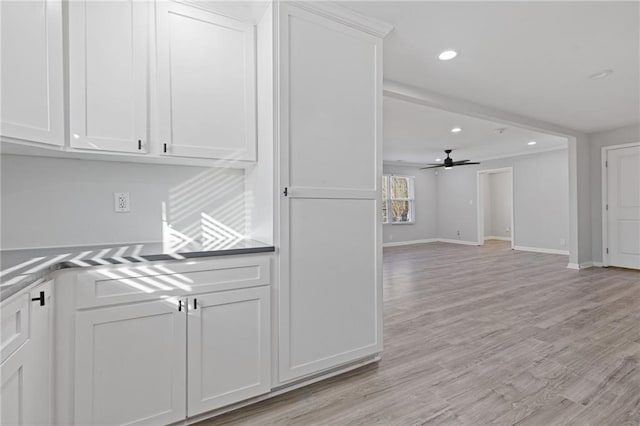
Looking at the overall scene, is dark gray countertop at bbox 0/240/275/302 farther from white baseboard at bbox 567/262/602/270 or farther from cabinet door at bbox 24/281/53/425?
white baseboard at bbox 567/262/602/270

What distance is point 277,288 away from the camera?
1866 mm

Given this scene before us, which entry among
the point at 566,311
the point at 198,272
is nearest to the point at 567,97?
the point at 566,311

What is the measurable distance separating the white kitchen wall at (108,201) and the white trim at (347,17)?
45.4 inches

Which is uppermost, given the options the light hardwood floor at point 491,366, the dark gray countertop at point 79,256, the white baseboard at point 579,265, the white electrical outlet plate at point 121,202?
the white electrical outlet plate at point 121,202

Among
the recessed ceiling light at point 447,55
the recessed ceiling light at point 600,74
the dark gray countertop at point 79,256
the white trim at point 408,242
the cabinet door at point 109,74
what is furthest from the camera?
the white trim at point 408,242

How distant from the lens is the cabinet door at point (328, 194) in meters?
1.91

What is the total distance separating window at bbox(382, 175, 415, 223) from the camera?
940 centimetres

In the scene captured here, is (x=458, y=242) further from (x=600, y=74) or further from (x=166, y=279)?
(x=166, y=279)

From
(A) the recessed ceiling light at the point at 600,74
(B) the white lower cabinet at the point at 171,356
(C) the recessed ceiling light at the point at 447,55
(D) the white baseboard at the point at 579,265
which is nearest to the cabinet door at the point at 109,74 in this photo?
(B) the white lower cabinet at the point at 171,356

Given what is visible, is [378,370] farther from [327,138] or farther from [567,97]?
[567,97]

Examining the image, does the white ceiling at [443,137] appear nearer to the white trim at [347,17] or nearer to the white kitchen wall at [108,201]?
the white trim at [347,17]

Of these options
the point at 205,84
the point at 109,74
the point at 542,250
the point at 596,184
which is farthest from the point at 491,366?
the point at 542,250

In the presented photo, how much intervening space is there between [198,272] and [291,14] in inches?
62.0

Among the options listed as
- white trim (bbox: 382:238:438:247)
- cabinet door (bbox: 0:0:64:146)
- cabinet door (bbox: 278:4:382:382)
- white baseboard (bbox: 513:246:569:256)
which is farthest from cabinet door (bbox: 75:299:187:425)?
white baseboard (bbox: 513:246:569:256)
